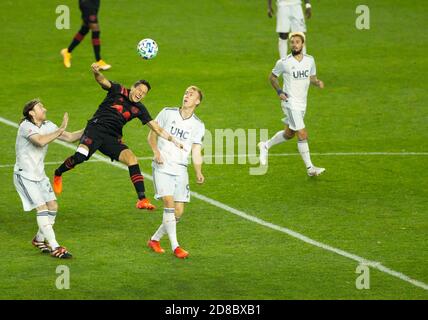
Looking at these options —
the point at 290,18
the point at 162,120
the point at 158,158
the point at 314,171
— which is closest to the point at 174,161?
the point at 158,158

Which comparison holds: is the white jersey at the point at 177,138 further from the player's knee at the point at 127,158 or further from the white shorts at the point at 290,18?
the white shorts at the point at 290,18

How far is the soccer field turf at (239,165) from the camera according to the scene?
14.5 meters

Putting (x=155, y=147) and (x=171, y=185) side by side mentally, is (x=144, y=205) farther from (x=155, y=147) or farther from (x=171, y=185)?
(x=155, y=147)

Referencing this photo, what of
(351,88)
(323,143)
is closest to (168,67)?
(351,88)

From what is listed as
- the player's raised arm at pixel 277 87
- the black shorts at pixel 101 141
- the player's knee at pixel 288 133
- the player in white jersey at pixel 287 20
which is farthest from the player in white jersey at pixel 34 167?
the player in white jersey at pixel 287 20

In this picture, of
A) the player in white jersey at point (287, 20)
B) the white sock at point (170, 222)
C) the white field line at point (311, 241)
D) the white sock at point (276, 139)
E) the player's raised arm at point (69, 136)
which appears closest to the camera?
the white field line at point (311, 241)

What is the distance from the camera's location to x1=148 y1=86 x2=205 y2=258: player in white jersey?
1516 cm

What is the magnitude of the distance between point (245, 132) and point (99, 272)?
8288mm

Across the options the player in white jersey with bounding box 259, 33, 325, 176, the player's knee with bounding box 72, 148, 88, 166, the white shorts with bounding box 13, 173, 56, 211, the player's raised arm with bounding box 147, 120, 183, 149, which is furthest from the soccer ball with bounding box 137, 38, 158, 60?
the white shorts with bounding box 13, 173, 56, 211

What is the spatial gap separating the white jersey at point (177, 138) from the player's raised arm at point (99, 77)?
1291 mm

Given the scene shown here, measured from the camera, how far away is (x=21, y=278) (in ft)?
47.1

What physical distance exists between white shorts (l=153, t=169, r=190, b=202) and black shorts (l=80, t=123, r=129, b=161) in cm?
198

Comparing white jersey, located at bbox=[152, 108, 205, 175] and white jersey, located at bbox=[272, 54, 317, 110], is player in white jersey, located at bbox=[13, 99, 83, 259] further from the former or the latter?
white jersey, located at bbox=[272, 54, 317, 110]

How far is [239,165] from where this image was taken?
20516 mm
